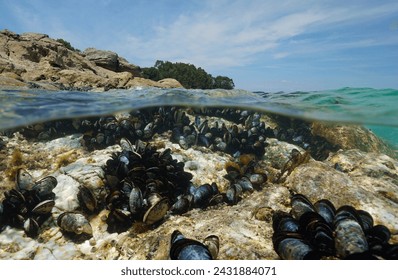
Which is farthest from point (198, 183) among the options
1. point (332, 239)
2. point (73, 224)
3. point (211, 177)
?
point (332, 239)

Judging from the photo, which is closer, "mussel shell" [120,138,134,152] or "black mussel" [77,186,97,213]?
"black mussel" [77,186,97,213]

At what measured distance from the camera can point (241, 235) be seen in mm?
3592

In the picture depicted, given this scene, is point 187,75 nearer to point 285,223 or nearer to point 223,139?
point 223,139

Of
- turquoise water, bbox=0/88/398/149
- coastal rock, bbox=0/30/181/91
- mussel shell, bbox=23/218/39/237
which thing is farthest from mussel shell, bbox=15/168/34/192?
coastal rock, bbox=0/30/181/91

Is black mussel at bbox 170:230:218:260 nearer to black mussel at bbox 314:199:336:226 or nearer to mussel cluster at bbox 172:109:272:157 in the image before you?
black mussel at bbox 314:199:336:226

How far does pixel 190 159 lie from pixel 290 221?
10.7 feet

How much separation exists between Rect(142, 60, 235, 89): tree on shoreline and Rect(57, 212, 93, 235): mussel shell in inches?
1147

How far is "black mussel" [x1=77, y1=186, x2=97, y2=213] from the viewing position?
4285mm

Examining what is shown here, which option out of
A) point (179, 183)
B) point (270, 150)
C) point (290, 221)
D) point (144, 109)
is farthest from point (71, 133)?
point (290, 221)

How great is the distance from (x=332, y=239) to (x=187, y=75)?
1295 inches


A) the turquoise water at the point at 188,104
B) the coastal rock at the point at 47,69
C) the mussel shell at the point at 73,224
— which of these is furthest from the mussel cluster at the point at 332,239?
the coastal rock at the point at 47,69

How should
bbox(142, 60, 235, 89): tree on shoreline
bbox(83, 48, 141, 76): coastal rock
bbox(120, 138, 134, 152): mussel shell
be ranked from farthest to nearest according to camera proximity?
1. bbox(142, 60, 235, 89): tree on shoreline
2. bbox(83, 48, 141, 76): coastal rock
3. bbox(120, 138, 134, 152): mussel shell

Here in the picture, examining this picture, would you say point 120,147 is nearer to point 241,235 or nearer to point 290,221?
point 241,235

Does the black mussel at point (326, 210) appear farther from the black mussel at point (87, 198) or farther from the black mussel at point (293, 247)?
the black mussel at point (87, 198)
